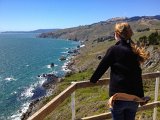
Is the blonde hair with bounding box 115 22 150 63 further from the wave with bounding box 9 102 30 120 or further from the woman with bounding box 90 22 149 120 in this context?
the wave with bounding box 9 102 30 120

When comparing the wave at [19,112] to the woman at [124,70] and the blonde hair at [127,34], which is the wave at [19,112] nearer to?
the woman at [124,70]

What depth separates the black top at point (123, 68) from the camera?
18.8ft

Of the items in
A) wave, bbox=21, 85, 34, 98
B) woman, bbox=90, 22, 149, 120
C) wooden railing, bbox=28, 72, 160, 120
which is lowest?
wave, bbox=21, 85, 34, 98

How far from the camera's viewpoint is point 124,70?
5738 mm

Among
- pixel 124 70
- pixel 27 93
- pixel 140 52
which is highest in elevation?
pixel 140 52

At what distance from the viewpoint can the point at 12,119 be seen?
48.8m

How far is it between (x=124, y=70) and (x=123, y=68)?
39 mm

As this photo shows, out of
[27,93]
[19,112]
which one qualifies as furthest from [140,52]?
[27,93]

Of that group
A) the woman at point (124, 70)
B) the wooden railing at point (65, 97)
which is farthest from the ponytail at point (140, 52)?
the wooden railing at point (65, 97)

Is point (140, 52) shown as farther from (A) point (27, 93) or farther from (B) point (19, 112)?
(A) point (27, 93)

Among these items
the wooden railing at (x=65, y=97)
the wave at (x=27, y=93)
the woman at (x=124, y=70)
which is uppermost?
the woman at (x=124, y=70)

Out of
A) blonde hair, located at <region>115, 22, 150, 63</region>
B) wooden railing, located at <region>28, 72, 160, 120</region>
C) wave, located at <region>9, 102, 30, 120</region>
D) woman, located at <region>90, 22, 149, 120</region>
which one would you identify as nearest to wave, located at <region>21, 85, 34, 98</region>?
wave, located at <region>9, 102, 30, 120</region>

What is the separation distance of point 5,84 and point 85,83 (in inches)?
2809

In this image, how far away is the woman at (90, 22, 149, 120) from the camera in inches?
225
